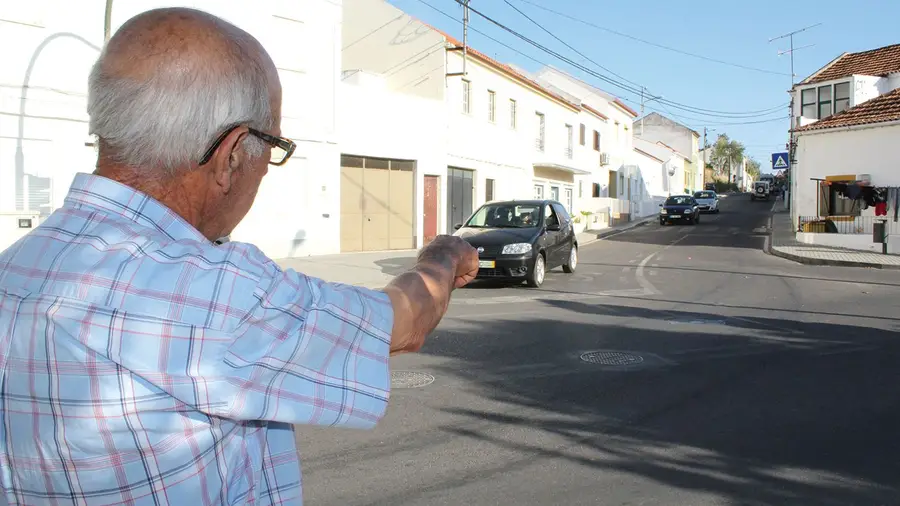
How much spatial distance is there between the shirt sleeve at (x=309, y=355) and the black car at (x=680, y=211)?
41265 mm

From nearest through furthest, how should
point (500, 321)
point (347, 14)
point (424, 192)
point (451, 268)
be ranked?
1. point (451, 268)
2. point (500, 321)
3. point (424, 192)
4. point (347, 14)

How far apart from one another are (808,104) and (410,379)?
3175 centimetres

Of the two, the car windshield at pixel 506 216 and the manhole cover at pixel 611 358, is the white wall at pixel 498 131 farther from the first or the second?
the manhole cover at pixel 611 358

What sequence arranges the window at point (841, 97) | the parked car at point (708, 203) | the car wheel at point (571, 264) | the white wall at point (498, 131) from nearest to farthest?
1. the car wheel at point (571, 264)
2. the white wall at point (498, 131)
3. the window at point (841, 97)
4. the parked car at point (708, 203)

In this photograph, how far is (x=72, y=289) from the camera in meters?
1.07

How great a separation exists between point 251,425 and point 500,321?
8233 millimetres

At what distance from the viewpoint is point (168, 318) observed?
107cm

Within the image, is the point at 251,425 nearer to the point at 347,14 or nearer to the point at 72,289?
the point at 72,289

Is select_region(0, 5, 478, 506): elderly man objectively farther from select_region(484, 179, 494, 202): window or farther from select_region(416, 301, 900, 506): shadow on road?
select_region(484, 179, 494, 202): window

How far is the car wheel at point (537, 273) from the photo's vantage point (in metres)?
13.1

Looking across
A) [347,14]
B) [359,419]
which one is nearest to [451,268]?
[359,419]

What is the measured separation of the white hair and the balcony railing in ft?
81.2

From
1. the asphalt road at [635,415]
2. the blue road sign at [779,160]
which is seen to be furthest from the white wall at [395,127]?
the blue road sign at [779,160]

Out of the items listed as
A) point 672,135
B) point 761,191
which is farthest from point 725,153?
point 761,191
